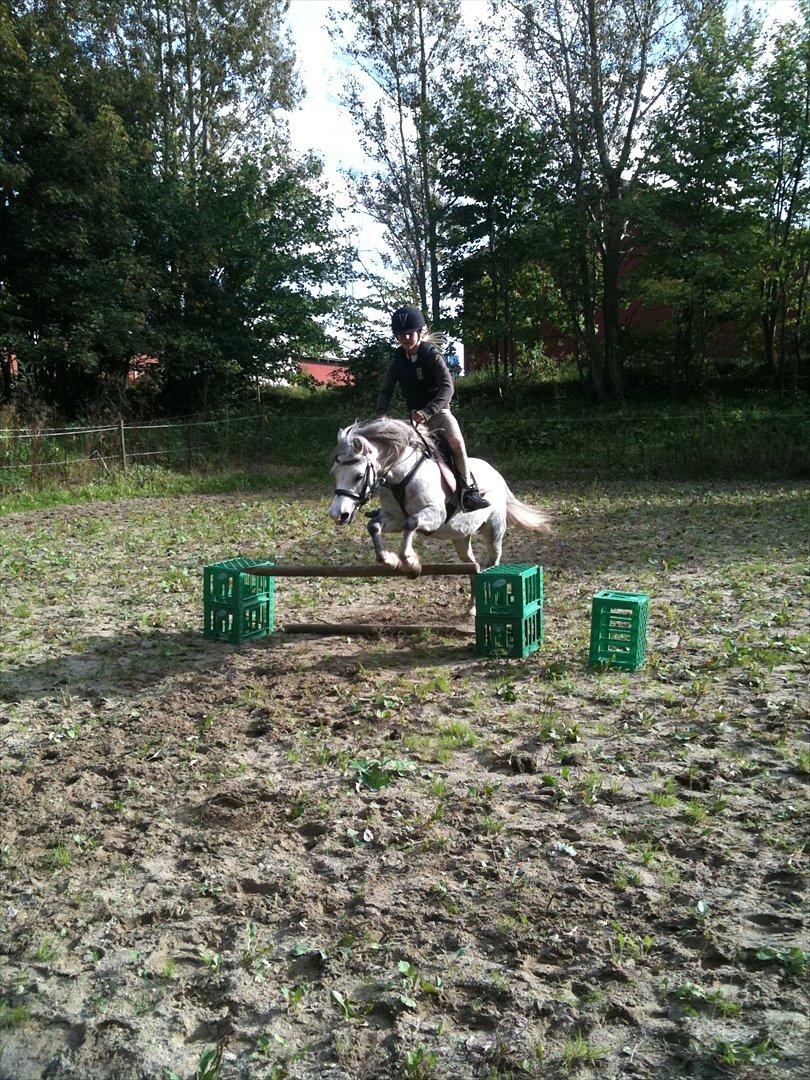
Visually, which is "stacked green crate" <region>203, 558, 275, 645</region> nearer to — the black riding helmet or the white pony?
the white pony

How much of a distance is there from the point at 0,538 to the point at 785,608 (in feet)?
35.9

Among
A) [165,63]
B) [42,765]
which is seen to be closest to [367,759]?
[42,765]

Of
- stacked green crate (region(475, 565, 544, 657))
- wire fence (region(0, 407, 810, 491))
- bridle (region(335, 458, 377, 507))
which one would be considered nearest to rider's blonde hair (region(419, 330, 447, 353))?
bridle (region(335, 458, 377, 507))

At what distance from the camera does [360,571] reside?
6.51m

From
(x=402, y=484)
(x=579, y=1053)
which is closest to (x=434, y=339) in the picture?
(x=402, y=484)

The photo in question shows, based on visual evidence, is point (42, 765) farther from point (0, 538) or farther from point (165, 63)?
point (165, 63)

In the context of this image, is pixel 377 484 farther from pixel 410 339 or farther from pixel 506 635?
pixel 506 635

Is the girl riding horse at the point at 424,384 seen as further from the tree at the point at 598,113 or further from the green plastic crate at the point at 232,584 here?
the tree at the point at 598,113

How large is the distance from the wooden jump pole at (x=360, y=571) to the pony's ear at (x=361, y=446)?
874mm

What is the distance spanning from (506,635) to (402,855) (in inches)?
122

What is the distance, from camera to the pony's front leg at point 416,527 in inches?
266

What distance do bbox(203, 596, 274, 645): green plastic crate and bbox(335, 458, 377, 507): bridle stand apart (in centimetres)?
176

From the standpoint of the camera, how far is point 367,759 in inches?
193

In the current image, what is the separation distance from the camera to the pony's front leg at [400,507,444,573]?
6746 mm
